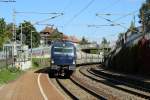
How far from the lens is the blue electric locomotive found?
4750 cm

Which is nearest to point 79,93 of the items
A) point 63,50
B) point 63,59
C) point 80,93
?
point 80,93

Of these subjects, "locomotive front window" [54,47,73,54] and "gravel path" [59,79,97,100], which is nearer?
"gravel path" [59,79,97,100]

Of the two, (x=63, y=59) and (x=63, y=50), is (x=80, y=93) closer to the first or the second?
(x=63, y=59)

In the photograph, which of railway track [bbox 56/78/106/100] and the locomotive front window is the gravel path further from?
the locomotive front window

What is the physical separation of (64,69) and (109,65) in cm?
3007

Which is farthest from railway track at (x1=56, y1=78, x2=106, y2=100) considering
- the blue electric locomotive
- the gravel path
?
the blue electric locomotive

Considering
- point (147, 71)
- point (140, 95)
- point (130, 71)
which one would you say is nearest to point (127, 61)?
point (130, 71)

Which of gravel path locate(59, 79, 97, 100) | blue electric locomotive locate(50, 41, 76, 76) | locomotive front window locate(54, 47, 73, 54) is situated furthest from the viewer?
locomotive front window locate(54, 47, 73, 54)

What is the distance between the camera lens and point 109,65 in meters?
76.9

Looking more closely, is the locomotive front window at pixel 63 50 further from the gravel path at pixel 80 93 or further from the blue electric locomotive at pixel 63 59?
the gravel path at pixel 80 93

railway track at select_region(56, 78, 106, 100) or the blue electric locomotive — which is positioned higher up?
the blue electric locomotive

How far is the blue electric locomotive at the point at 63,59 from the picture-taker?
47.5m

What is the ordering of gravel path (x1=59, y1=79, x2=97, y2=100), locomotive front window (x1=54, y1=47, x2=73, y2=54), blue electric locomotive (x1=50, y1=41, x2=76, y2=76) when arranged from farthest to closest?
locomotive front window (x1=54, y1=47, x2=73, y2=54), blue electric locomotive (x1=50, y1=41, x2=76, y2=76), gravel path (x1=59, y1=79, x2=97, y2=100)

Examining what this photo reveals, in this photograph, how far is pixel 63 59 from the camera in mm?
47625
